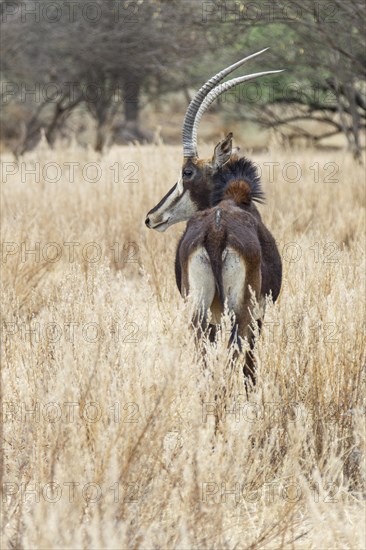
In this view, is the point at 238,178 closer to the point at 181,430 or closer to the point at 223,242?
the point at 223,242

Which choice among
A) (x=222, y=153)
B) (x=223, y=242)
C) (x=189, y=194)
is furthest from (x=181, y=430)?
(x=222, y=153)

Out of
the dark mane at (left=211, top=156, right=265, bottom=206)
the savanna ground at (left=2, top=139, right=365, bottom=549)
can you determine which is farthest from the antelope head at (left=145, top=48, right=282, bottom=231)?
the savanna ground at (left=2, top=139, right=365, bottom=549)

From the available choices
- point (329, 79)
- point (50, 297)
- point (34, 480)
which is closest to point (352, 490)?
point (34, 480)

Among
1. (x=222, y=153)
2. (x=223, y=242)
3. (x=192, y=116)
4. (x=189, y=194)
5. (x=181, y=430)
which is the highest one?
(x=192, y=116)

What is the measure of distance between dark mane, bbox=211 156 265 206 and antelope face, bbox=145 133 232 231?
199 millimetres

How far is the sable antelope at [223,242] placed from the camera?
440cm

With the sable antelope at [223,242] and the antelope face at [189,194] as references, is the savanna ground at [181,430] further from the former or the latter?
the antelope face at [189,194]

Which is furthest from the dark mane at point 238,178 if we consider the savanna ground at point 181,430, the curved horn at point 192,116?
the savanna ground at point 181,430

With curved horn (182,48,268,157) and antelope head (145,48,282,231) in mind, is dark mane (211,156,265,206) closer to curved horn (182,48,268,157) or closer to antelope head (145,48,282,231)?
antelope head (145,48,282,231)

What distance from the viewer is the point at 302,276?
5.75 meters

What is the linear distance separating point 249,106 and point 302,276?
1660 cm

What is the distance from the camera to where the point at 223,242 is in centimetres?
439

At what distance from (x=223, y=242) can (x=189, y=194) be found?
126 cm

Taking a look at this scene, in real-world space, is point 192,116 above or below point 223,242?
above
